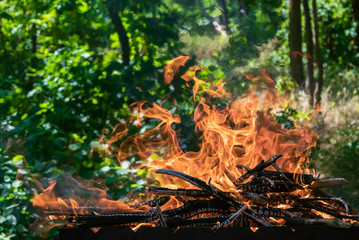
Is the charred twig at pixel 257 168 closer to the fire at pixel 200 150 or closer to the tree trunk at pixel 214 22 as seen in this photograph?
the fire at pixel 200 150

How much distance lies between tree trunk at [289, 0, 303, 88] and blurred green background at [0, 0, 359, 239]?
44 centimetres

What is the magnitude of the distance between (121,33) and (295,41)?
9.32ft

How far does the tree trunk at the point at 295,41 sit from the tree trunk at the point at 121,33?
247cm

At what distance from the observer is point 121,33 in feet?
15.3

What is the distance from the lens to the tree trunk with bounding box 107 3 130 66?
446 centimetres

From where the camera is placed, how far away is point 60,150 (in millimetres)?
3764

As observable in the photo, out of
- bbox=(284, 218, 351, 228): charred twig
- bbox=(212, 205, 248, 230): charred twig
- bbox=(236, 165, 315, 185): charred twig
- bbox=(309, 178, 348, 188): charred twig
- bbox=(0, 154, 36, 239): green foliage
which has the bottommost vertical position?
bbox=(0, 154, 36, 239): green foliage

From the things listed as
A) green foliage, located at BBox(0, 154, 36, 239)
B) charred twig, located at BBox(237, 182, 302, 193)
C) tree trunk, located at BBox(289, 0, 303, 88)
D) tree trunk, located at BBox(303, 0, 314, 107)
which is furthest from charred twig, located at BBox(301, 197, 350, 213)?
tree trunk, located at BBox(303, 0, 314, 107)

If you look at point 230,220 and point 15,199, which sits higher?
point 230,220

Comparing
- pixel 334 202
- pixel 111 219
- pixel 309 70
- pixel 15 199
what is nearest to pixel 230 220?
pixel 111 219

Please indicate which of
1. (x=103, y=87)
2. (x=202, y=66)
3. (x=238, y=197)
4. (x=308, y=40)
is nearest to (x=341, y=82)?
(x=308, y=40)

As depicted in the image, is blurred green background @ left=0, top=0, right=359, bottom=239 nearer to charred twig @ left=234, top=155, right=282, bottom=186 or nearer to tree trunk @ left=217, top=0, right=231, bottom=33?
tree trunk @ left=217, top=0, right=231, bottom=33

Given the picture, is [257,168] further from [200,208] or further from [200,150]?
[200,150]

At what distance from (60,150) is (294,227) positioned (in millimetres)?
2432
